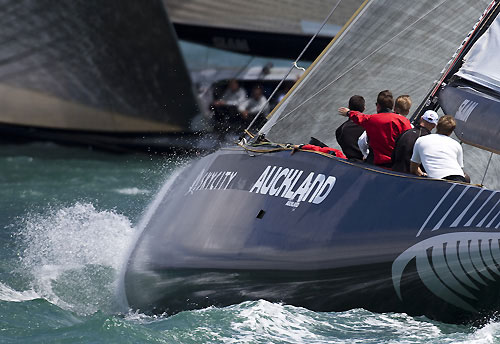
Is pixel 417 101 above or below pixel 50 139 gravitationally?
above

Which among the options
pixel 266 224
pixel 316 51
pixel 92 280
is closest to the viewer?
pixel 266 224

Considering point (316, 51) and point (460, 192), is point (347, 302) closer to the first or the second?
point (460, 192)

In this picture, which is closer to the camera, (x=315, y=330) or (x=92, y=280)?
(x=315, y=330)

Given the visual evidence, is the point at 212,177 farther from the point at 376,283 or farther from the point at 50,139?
the point at 50,139

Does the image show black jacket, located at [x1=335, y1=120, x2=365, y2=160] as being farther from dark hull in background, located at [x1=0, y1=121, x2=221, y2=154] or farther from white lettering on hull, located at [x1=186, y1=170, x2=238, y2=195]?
dark hull in background, located at [x1=0, y1=121, x2=221, y2=154]

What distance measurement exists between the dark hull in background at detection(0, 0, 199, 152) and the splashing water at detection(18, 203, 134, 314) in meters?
7.59

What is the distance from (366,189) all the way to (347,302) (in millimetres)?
556

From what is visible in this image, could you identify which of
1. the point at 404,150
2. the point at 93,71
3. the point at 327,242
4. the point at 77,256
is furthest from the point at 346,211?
the point at 93,71

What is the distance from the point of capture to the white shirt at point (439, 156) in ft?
16.2

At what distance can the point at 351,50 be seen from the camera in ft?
22.1

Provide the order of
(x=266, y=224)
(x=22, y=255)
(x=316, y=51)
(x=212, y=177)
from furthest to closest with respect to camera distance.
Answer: (x=316, y=51) < (x=22, y=255) < (x=212, y=177) < (x=266, y=224)

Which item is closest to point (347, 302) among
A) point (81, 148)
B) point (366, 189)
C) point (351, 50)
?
point (366, 189)

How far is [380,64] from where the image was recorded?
279 inches

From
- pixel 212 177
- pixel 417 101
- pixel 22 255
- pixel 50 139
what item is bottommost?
pixel 50 139
